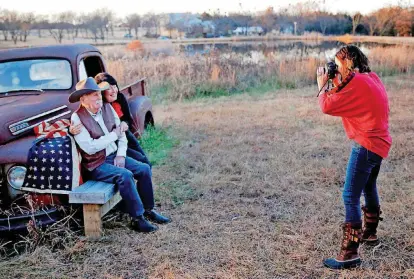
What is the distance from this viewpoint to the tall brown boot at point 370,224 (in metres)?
3.56

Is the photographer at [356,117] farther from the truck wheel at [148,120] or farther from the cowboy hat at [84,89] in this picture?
the truck wheel at [148,120]

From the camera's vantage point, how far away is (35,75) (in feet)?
16.5

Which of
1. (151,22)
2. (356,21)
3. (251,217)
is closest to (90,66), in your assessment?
(251,217)

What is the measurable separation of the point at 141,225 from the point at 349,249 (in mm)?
1803

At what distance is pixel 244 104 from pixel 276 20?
37.6 metres

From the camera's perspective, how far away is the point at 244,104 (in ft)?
36.2

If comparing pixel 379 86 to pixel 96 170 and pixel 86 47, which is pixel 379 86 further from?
pixel 86 47

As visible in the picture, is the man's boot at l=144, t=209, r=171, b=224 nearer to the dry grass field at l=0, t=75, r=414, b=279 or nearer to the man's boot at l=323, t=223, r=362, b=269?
the dry grass field at l=0, t=75, r=414, b=279

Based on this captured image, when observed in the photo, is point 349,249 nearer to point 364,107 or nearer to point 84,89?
point 364,107

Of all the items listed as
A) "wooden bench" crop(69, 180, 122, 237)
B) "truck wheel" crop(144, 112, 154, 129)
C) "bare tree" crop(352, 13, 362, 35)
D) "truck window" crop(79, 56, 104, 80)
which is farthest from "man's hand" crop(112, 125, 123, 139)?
"bare tree" crop(352, 13, 362, 35)

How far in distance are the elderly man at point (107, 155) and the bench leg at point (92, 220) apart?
0.90ft

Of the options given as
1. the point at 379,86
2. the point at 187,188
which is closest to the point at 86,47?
the point at 187,188

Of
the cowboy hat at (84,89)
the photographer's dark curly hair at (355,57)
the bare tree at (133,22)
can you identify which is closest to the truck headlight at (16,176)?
the cowboy hat at (84,89)

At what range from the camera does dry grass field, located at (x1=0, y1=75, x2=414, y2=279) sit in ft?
10.9
